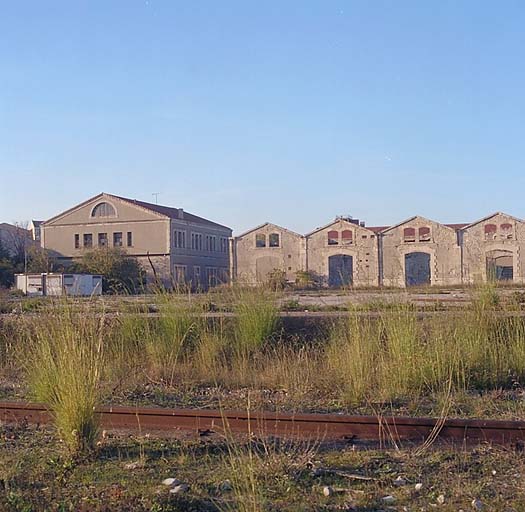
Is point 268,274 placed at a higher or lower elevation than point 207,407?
higher

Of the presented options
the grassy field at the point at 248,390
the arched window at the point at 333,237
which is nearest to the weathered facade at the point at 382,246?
→ the arched window at the point at 333,237

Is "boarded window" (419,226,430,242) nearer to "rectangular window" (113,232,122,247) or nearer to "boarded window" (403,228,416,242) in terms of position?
"boarded window" (403,228,416,242)

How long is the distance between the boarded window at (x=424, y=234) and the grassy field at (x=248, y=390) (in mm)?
41325

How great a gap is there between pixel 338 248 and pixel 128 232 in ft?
66.0

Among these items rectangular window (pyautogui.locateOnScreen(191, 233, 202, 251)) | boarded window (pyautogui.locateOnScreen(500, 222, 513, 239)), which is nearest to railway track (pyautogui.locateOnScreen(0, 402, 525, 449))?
boarded window (pyautogui.locateOnScreen(500, 222, 513, 239))

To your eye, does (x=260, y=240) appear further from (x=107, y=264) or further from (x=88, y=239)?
(x=88, y=239)

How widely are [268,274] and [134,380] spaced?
13.7 feet

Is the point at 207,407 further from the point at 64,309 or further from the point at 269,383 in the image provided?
the point at 64,309

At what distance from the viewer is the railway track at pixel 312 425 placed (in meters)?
6.55

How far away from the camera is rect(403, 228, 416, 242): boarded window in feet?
177

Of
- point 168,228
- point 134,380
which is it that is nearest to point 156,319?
point 134,380

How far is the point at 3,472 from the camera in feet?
18.7

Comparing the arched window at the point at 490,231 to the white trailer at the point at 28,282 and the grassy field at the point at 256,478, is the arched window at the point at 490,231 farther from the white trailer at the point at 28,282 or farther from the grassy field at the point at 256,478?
the grassy field at the point at 256,478

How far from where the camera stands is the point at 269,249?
5925cm
